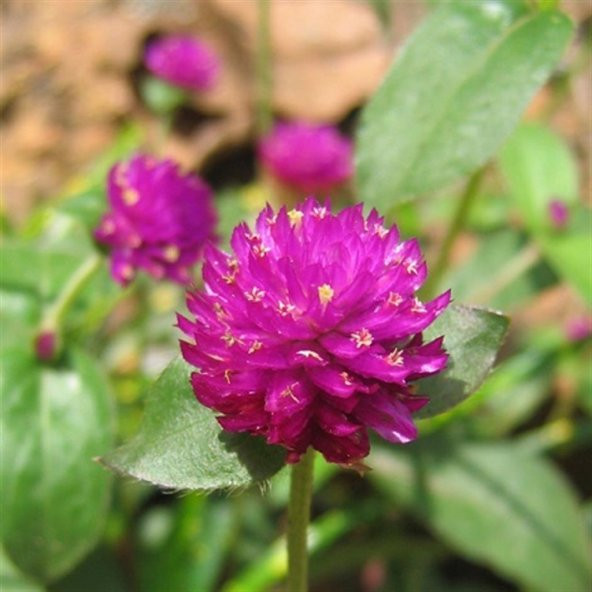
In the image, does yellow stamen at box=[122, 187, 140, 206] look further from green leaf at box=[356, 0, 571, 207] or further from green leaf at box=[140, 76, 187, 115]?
green leaf at box=[140, 76, 187, 115]

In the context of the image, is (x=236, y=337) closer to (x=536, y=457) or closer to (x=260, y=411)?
(x=260, y=411)

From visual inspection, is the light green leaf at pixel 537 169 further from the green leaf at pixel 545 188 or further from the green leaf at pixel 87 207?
the green leaf at pixel 87 207

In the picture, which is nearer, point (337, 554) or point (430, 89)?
point (430, 89)

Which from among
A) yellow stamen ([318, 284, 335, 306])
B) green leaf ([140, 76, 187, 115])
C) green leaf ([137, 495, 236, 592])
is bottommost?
green leaf ([137, 495, 236, 592])

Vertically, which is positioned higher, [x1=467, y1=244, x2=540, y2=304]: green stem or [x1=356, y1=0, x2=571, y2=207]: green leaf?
[x1=356, y1=0, x2=571, y2=207]: green leaf

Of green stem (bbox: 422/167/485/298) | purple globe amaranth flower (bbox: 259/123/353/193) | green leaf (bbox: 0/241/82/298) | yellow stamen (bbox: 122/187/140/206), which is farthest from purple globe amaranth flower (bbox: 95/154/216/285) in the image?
purple globe amaranth flower (bbox: 259/123/353/193)

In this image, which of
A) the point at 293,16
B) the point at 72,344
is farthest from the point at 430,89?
the point at 293,16

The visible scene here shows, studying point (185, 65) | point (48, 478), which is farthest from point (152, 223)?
point (185, 65)

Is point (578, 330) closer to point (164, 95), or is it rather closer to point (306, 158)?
point (306, 158)
